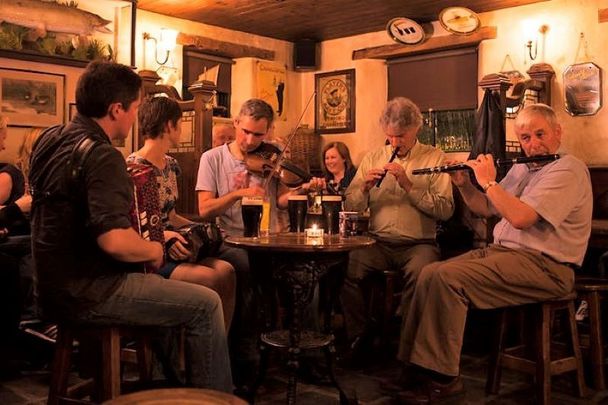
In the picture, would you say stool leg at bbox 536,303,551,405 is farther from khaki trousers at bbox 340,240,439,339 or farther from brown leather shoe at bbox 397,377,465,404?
khaki trousers at bbox 340,240,439,339

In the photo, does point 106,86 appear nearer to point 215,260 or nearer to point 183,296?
point 183,296

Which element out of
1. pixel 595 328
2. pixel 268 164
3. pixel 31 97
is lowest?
pixel 595 328

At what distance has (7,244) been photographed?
375cm

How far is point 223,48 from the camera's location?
21.7ft

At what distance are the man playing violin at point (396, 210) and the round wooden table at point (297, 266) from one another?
78 centimetres

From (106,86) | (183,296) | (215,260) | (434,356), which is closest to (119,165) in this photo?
(106,86)

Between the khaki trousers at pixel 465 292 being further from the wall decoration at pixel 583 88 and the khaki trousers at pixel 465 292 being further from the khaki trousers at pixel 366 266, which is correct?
the wall decoration at pixel 583 88

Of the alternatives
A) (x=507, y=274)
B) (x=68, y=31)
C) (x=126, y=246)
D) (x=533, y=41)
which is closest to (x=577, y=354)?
(x=507, y=274)

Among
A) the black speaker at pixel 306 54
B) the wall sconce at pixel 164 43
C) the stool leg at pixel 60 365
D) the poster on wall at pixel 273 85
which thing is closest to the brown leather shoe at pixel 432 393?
the stool leg at pixel 60 365

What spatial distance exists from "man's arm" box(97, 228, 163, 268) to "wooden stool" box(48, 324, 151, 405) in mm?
266

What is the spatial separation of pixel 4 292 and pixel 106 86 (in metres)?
1.89

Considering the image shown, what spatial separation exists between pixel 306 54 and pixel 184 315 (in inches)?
210

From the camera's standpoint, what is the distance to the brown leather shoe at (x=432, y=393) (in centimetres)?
296

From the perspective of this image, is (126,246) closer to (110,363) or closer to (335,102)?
(110,363)
